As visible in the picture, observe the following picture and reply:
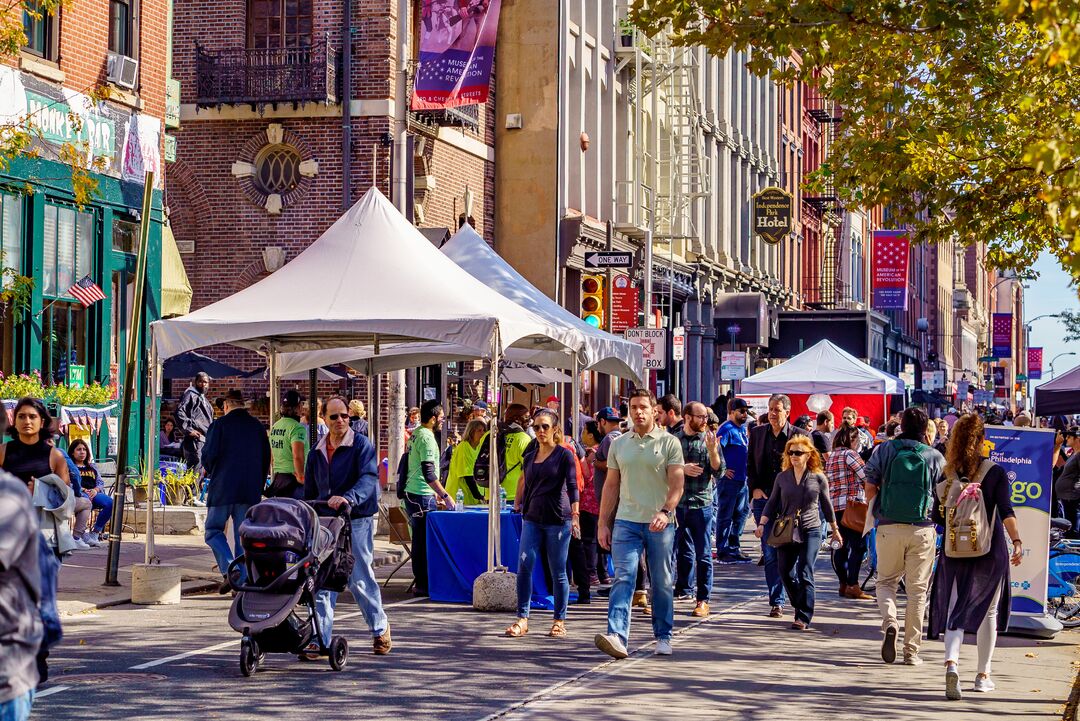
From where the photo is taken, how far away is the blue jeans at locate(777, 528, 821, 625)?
537 inches

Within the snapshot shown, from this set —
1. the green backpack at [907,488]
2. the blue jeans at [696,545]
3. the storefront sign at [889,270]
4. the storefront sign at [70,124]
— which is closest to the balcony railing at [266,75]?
the storefront sign at [70,124]

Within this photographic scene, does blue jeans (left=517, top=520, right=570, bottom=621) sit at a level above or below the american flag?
below

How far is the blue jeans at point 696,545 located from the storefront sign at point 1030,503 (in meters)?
2.58

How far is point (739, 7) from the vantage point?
13.7 meters

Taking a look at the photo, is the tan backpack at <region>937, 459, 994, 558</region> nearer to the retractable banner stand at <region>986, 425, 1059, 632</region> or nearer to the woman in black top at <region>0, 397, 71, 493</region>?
the retractable banner stand at <region>986, 425, 1059, 632</region>

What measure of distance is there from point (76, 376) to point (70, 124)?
323 cm

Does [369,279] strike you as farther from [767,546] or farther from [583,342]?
[767,546]

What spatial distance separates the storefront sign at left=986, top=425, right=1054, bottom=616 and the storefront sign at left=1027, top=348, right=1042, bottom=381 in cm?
11512

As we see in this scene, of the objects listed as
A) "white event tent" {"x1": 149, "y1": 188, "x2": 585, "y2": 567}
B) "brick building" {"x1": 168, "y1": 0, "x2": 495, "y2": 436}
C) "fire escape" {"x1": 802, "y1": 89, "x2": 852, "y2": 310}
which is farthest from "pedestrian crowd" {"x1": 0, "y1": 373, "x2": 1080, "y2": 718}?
"fire escape" {"x1": 802, "y1": 89, "x2": 852, "y2": 310}

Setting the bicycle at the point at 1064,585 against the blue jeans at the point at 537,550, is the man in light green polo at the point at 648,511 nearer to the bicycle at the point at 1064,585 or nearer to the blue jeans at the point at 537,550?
the blue jeans at the point at 537,550

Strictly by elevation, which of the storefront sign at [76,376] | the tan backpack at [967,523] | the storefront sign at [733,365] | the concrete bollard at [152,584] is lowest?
the concrete bollard at [152,584]

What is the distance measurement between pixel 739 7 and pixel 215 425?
568cm

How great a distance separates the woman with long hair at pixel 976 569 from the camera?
10609 mm

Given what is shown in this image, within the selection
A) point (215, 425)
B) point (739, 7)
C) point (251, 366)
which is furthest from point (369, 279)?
point (251, 366)
